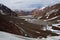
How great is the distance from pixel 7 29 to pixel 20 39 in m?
1.43

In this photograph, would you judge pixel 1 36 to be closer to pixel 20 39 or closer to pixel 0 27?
pixel 20 39

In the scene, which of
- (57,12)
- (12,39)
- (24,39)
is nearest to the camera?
(12,39)

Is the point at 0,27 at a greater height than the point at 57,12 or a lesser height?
lesser

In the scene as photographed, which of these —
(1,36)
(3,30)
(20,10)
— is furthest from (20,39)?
(20,10)

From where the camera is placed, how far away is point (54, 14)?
52.0 m

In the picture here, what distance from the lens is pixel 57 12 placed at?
52.0m

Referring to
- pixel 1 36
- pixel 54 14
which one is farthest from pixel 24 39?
pixel 54 14

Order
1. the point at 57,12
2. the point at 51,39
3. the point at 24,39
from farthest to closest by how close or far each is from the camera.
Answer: the point at 57,12, the point at 51,39, the point at 24,39

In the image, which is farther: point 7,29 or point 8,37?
point 7,29

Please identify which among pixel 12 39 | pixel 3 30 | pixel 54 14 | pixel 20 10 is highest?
pixel 20 10

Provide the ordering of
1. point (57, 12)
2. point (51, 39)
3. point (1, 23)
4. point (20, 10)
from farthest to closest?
point (20, 10) → point (57, 12) → point (1, 23) → point (51, 39)

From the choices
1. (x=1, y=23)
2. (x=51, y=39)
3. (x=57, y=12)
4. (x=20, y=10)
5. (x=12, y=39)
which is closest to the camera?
(x=12, y=39)

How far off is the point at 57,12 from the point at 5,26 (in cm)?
4457

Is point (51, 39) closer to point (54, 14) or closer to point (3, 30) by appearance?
point (3, 30)
